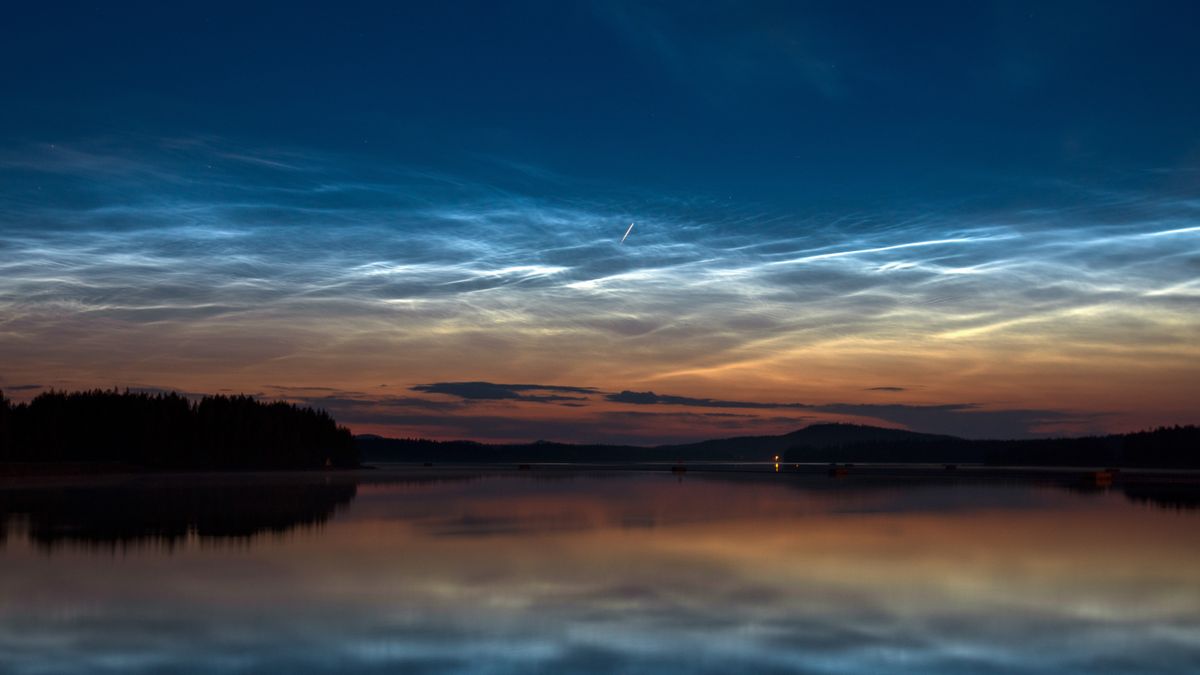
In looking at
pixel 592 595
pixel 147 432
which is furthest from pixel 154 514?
pixel 147 432

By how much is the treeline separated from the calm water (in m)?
95.0

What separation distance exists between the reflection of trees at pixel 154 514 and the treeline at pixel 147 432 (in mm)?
59168

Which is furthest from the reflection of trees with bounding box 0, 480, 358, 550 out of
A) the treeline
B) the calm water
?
the treeline

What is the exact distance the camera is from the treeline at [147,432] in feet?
442

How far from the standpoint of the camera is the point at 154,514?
173 ft

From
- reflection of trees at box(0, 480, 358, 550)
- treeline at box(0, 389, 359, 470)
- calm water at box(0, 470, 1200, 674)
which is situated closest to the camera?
calm water at box(0, 470, 1200, 674)

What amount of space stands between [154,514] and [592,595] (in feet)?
117

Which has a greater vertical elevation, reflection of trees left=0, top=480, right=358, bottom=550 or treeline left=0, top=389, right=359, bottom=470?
treeline left=0, top=389, right=359, bottom=470

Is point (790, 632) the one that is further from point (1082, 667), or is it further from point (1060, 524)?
point (1060, 524)

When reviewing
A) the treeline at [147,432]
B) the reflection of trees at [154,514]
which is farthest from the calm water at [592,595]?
the treeline at [147,432]

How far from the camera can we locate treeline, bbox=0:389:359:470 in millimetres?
134625

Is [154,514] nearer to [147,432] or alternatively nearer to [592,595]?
[592,595]

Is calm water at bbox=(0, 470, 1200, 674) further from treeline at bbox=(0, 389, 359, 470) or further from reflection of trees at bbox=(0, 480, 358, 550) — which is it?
treeline at bbox=(0, 389, 359, 470)

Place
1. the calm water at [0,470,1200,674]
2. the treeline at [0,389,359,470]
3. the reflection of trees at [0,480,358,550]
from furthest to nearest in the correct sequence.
→ the treeline at [0,389,359,470]
the reflection of trees at [0,480,358,550]
the calm water at [0,470,1200,674]
